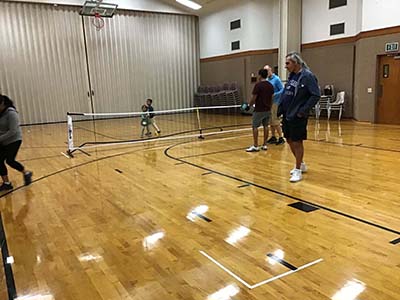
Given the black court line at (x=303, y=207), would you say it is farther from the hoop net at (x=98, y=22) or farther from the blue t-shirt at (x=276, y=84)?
the hoop net at (x=98, y=22)

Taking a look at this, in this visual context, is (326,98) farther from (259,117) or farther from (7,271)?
(7,271)

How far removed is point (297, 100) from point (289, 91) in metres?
0.21

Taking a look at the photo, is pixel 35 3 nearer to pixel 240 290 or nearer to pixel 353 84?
pixel 353 84

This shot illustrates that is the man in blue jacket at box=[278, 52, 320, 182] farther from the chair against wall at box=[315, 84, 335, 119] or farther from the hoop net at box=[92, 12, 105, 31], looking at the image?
the hoop net at box=[92, 12, 105, 31]

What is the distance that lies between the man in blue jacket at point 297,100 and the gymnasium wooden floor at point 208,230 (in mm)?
604

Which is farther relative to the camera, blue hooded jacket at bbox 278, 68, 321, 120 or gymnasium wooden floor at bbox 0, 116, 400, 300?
blue hooded jacket at bbox 278, 68, 321, 120

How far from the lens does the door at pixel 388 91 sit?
1059 centimetres

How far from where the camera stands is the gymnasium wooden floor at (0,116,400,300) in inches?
96.1

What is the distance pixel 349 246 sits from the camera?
295 cm

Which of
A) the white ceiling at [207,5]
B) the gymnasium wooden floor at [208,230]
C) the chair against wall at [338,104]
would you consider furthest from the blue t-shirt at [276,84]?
the white ceiling at [207,5]

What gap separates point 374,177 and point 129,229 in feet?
11.7

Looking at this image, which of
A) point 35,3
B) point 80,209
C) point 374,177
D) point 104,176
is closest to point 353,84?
point 374,177

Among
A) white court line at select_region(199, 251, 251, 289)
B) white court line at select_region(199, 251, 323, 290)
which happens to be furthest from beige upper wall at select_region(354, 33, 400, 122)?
white court line at select_region(199, 251, 251, 289)

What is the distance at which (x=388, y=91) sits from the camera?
10.8 meters
